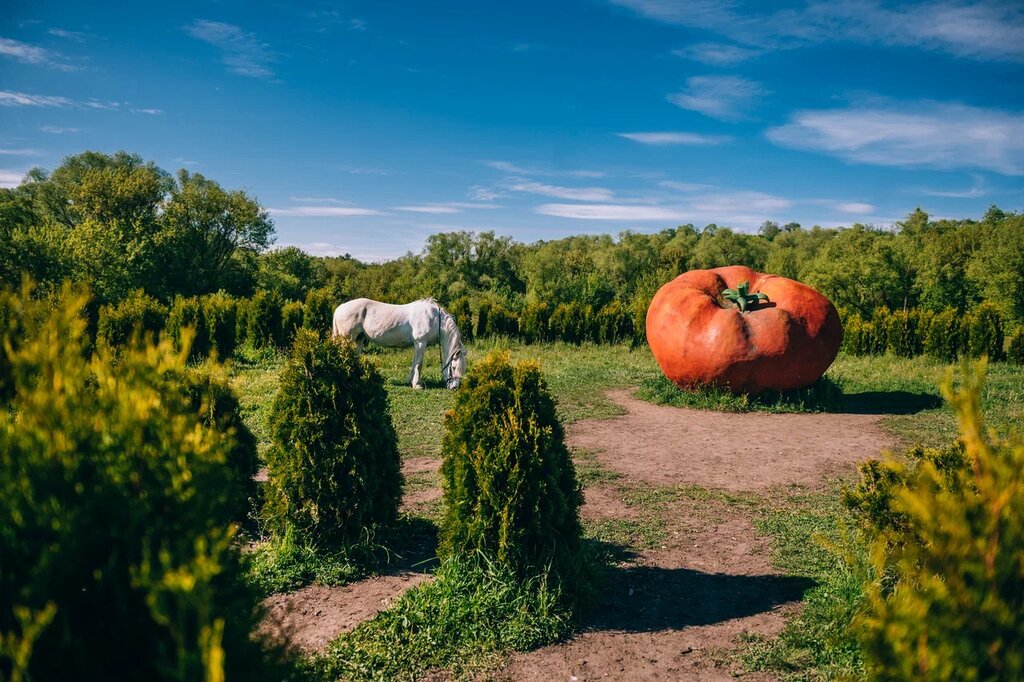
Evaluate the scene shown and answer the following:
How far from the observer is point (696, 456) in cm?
984

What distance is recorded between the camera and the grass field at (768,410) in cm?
453

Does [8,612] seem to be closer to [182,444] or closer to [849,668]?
[182,444]

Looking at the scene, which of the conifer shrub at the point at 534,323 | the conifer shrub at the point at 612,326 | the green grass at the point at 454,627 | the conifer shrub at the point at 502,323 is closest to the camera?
the green grass at the point at 454,627

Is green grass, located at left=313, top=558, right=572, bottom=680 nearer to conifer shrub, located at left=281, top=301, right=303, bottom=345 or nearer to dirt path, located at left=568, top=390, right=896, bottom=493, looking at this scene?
dirt path, located at left=568, top=390, right=896, bottom=493

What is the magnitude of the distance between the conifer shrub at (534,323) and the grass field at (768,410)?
1.21 meters

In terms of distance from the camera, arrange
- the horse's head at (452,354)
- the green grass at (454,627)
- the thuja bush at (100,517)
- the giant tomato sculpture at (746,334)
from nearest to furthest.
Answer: the thuja bush at (100,517), the green grass at (454,627), the giant tomato sculpture at (746,334), the horse's head at (452,354)

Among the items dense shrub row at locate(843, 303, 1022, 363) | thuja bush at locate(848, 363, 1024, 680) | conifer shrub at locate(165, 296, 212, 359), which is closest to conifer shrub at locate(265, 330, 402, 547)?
thuja bush at locate(848, 363, 1024, 680)

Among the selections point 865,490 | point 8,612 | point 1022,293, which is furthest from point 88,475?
point 1022,293

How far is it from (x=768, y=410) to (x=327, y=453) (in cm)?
992

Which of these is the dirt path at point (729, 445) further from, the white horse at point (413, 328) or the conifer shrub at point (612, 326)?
the conifer shrub at point (612, 326)

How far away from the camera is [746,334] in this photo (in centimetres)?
1233

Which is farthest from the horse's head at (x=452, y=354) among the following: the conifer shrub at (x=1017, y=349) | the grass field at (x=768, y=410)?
the conifer shrub at (x=1017, y=349)

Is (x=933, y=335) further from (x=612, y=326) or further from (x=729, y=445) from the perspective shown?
(x=729, y=445)

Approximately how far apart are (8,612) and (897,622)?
9.30 feet
